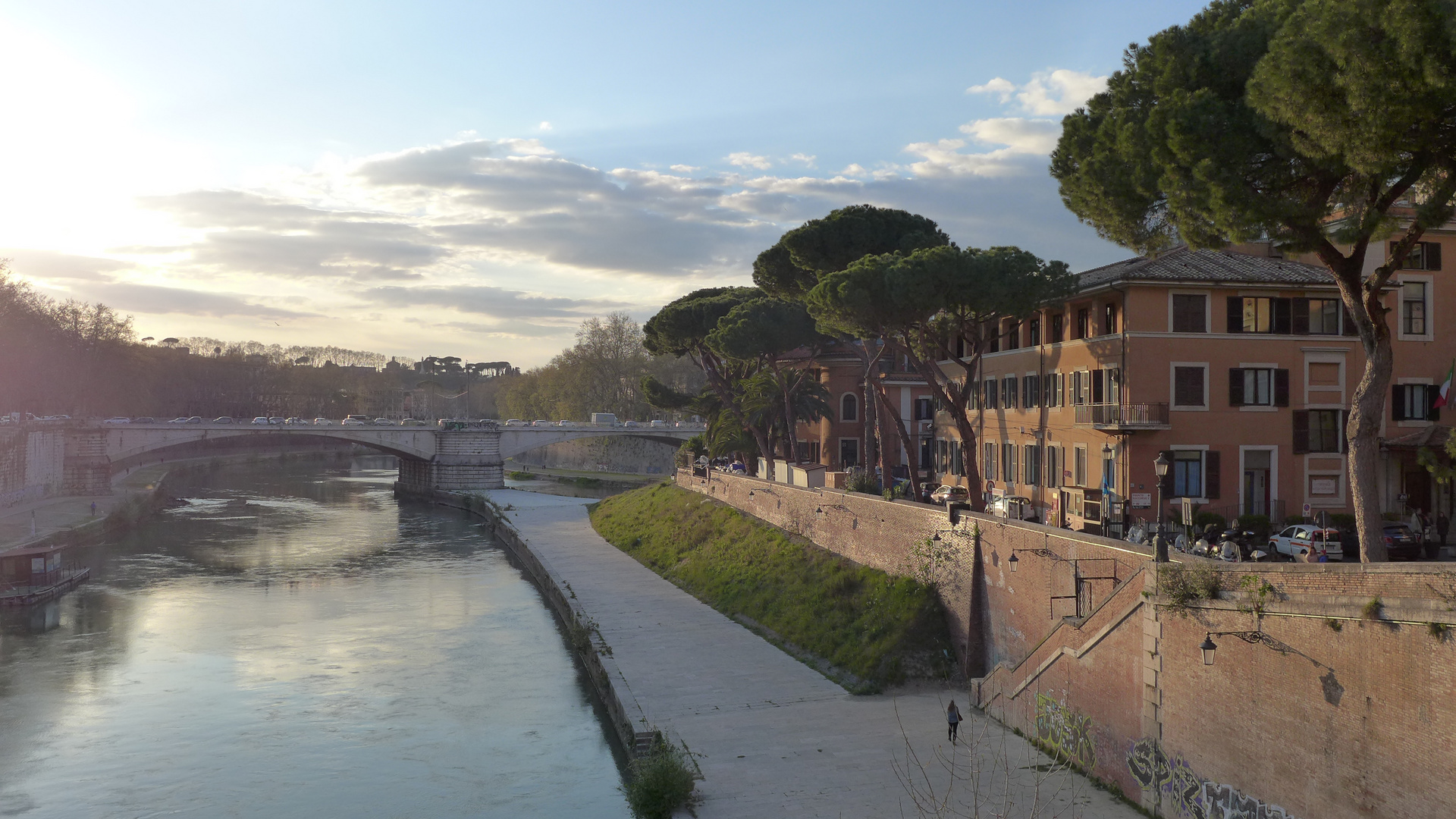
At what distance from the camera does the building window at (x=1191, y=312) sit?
24219mm

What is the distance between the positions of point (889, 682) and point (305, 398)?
365 feet

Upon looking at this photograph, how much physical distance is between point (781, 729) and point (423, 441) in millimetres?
57445

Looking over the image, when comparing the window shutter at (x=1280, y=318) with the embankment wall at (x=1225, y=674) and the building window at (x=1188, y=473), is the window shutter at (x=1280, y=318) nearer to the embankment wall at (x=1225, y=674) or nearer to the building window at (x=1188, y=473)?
the building window at (x=1188, y=473)

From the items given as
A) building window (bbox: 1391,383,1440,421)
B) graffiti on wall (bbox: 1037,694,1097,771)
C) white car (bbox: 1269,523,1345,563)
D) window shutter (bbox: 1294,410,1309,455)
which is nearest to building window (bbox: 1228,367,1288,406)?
window shutter (bbox: 1294,410,1309,455)

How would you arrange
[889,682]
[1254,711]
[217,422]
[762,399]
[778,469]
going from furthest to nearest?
[217,422]
[762,399]
[778,469]
[889,682]
[1254,711]

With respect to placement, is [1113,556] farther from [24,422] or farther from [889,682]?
[24,422]

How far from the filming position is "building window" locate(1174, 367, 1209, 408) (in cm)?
2412

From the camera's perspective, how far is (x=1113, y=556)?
15.5 m

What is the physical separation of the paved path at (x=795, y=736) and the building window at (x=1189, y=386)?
944 centimetres

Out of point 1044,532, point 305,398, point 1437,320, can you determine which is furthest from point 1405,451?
point 305,398

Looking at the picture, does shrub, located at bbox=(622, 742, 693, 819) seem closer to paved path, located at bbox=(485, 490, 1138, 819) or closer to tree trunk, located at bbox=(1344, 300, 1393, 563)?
paved path, located at bbox=(485, 490, 1138, 819)

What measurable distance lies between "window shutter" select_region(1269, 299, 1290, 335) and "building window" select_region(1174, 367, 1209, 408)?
2.15 meters

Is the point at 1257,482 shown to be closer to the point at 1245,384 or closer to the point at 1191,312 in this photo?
the point at 1245,384

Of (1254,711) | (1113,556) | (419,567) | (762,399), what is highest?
(762,399)
